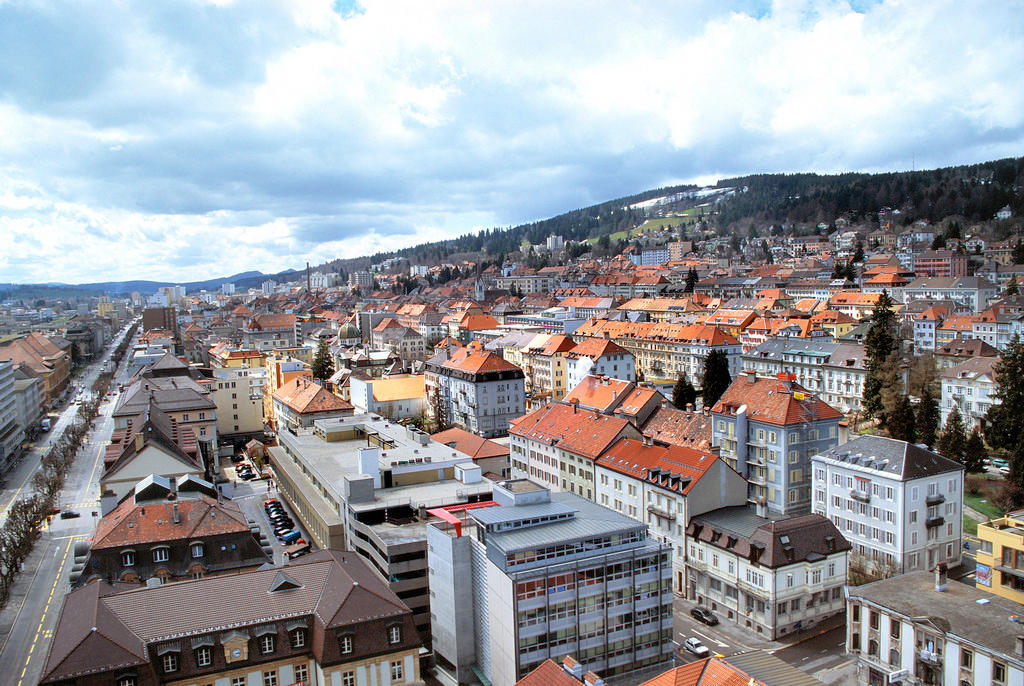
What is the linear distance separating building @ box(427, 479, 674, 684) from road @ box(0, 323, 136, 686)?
21.8 m

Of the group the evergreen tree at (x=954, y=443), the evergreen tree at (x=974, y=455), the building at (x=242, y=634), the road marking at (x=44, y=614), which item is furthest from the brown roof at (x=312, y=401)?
the evergreen tree at (x=974, y=455)

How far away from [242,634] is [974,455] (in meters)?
64.2

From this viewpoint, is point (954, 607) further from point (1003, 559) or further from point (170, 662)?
point (170, 662)

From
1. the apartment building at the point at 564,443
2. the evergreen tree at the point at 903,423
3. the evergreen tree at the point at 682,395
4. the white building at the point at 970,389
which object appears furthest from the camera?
the evergreen tree at the point at 682,395

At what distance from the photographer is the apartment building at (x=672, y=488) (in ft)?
164

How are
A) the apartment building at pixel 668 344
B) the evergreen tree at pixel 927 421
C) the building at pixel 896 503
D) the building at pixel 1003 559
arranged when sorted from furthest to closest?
the apartment building at pixel 668 344 → the evergreen tree at pixel 927 421 → the building at pixel 896 503 → the building at pixel 1003 559

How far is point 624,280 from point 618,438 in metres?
137

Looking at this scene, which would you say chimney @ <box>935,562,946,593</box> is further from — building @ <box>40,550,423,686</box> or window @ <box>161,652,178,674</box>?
window @ <box>161,652,178,674</box>

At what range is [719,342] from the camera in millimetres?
104625

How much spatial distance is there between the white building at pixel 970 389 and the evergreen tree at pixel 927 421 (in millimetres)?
7697

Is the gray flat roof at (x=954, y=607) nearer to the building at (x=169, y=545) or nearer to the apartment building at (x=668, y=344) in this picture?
the building at (x=169, y=545)

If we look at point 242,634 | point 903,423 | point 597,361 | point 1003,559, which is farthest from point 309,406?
point 1003,559

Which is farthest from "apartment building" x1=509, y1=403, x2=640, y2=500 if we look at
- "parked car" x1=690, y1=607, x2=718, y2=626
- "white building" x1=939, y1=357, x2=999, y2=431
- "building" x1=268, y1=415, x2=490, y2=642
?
"white building" x1=939, y1=357, x2=999, y2=431

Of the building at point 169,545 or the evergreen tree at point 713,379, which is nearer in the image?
the building at point 169,545
